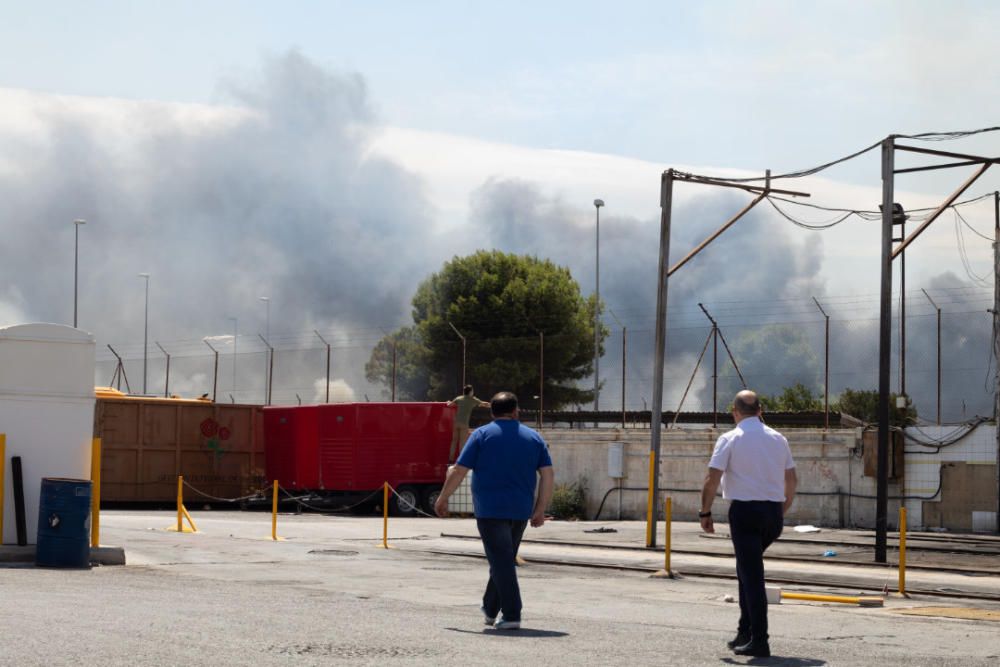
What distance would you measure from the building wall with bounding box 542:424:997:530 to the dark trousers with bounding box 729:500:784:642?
20.5m

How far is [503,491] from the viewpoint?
32.2ft

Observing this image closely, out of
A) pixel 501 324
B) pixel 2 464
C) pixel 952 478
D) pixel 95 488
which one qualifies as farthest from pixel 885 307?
pixel 501 324

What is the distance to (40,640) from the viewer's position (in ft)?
26.5

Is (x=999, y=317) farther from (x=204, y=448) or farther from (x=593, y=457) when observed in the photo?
(x=204, y=448)

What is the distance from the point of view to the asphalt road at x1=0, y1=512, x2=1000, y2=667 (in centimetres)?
805

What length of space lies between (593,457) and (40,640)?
25.5 meters

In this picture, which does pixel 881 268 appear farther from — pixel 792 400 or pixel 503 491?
pixel 792 400

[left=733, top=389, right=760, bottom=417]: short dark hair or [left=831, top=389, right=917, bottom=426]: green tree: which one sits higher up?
[left=831, top=389, right=917, bottom=426]: green tree

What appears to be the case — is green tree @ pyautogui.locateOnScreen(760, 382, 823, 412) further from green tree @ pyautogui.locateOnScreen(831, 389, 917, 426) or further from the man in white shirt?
the man in white shirt

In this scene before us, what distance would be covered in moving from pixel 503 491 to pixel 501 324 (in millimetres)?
65529

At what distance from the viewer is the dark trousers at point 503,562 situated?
9.67 meters

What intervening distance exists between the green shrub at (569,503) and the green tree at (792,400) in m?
56.3

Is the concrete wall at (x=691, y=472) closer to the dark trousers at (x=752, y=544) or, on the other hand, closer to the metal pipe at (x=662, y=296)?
the metal pipe at (x=662, y=296)

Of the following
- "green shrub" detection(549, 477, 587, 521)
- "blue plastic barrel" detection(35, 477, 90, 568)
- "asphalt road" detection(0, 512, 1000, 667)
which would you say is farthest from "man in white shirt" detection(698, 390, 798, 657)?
"green shrub" detection(549, 477, 587, 521)
